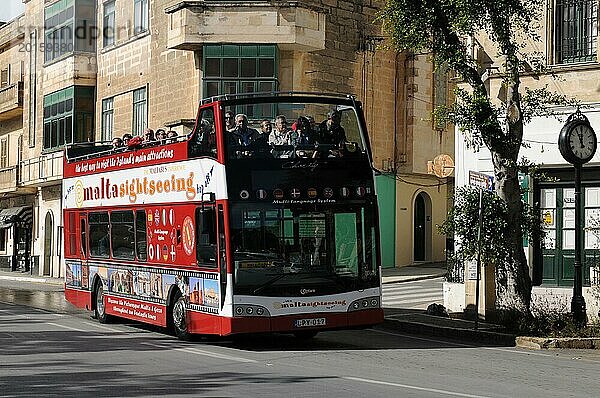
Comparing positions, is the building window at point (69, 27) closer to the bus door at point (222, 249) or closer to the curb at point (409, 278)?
the curb at point (409, 278)

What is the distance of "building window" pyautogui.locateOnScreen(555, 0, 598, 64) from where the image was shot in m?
23.0

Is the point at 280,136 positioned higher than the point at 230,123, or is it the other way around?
the point at 230,123

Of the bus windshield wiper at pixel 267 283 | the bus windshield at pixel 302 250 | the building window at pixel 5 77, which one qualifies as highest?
the building window at pixel 5 77

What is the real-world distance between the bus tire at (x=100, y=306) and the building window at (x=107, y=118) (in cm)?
2209

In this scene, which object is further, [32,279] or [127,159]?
[32,279]

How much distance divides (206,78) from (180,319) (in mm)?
18243

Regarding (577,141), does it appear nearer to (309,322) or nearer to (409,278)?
(309,322)

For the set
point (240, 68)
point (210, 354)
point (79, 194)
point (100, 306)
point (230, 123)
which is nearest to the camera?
point (210, 354)

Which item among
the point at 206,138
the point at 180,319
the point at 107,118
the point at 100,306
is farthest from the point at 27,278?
the point at 206,138

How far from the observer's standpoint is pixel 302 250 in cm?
1605

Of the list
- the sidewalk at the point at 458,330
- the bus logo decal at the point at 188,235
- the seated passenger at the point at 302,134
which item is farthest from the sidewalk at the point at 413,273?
the seated passenger at the point at 302,134

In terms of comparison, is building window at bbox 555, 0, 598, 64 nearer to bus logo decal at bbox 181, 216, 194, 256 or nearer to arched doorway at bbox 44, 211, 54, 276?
bus logo decal at bbox 181, 216, 194, 256

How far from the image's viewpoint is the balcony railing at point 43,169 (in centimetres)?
4409

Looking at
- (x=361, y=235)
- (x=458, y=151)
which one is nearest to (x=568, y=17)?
(x=458, y=151)
